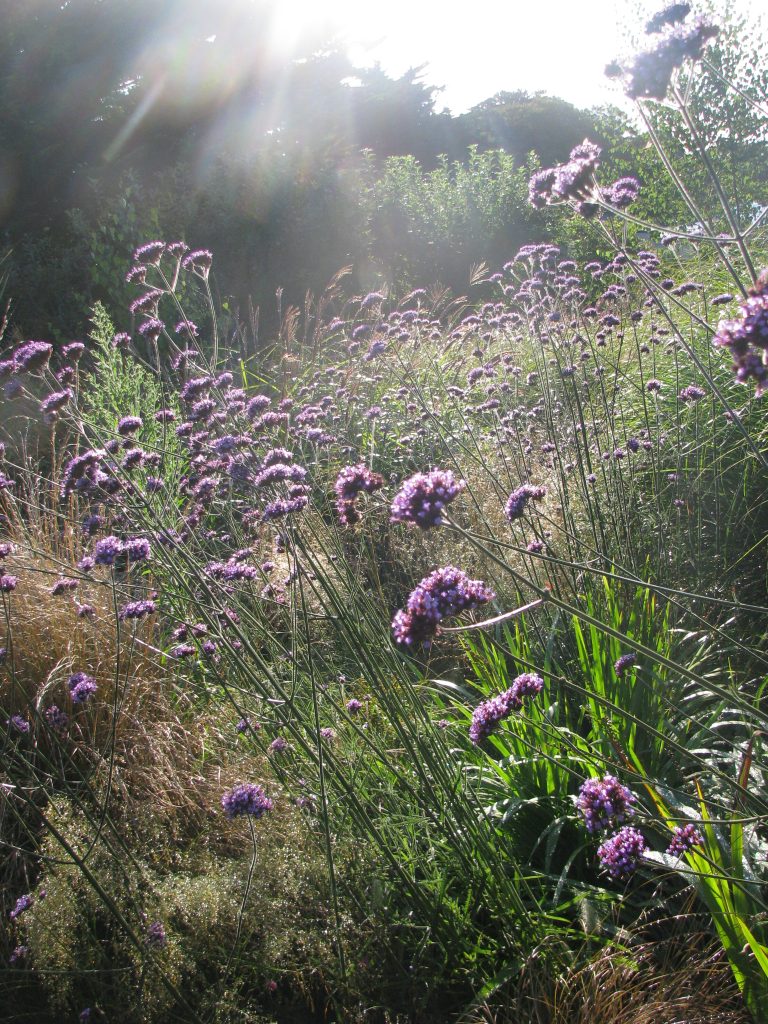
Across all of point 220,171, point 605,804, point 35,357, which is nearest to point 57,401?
point 35,357

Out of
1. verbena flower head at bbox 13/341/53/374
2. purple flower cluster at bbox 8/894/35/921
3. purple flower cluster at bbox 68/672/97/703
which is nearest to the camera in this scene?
purple flower cluster at bbox 8/894/35/921

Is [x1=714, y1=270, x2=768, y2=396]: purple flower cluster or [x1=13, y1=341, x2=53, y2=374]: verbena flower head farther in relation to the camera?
[x1=13, y1=341, x2=53, y2=374]: verbena flower head

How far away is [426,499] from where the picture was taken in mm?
1602

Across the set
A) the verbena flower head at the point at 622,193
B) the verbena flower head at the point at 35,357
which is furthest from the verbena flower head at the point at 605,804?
the verbena flower head at the point at 35,357

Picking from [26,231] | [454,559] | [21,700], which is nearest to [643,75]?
[454,559]

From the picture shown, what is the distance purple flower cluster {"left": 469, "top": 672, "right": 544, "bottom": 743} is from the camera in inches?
75.3

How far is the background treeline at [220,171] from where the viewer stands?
1177cm

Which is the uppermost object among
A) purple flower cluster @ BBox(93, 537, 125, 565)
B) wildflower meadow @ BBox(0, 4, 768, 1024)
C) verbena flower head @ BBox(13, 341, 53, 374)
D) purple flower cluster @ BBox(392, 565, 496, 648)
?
verbena flower head @ BBox(13, 341, 53, 374)

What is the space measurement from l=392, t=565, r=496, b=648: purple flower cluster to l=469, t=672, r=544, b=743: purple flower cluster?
35 cm

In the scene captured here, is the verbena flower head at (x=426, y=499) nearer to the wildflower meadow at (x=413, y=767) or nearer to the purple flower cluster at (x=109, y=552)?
the wildflower meadow at (x=413, y=767)

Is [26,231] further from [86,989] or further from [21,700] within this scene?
[86,989]

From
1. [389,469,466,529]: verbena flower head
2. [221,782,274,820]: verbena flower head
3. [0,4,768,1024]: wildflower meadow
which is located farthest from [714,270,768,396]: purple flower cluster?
[221,782,274,820]: verbena flower head

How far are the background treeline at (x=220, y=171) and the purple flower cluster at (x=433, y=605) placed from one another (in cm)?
938

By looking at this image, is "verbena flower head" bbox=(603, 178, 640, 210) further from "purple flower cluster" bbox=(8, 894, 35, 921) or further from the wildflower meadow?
"purple flower cluster" bbox=(8, 894, 35, 921)
